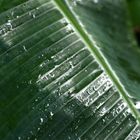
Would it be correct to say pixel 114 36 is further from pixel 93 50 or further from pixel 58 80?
pixel 58 80

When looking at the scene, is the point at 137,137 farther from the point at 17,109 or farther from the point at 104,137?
the point at 17,109

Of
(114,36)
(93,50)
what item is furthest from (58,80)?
(114,36)

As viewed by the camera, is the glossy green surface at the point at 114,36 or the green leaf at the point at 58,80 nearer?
the green leaf at the point at 58,80

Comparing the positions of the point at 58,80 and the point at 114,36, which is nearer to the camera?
the point at 58,80

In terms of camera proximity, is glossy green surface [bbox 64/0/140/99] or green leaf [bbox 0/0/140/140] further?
glossy green surface [bbox 64/0/140/99]

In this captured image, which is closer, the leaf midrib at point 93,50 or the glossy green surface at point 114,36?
the leaf midrib at point 93,50
